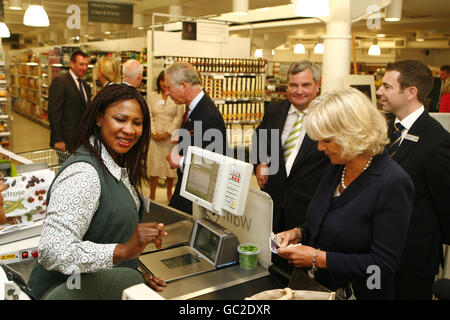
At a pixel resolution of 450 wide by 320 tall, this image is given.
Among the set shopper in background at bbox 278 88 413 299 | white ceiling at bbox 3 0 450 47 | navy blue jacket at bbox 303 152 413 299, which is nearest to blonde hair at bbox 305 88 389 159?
shopper in background at bbox 278 88 413 299

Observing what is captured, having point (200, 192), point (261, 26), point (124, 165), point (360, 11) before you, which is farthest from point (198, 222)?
point (261, 26)

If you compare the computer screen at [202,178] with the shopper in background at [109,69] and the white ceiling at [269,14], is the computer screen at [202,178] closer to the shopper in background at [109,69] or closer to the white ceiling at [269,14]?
the shopper in background at [109,69]

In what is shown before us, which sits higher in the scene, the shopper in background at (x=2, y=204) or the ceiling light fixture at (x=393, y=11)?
the ceiling light fixture at (x=393, y=11)

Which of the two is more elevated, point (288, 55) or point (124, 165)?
point (288, 55)

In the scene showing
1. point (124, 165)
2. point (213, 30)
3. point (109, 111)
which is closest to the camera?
point (109, 111)

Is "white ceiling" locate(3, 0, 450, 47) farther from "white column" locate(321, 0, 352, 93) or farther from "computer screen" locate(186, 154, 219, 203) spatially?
"computer screen" locate(186, 154, 219, 203)

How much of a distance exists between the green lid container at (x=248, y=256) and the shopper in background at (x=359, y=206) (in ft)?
0.68

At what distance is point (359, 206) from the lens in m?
1.76

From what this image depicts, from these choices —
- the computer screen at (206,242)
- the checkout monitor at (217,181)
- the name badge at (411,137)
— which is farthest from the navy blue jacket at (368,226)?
the name badge at (411,137)

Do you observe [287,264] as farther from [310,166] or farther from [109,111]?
[109,111]

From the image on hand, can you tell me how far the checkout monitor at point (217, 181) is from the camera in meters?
1.90

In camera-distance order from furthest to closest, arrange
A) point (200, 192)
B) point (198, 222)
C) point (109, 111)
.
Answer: point (198, 222), point (200, 192), point (109, 111)

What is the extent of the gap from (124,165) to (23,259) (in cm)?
85

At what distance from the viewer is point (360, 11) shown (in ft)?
17.7
